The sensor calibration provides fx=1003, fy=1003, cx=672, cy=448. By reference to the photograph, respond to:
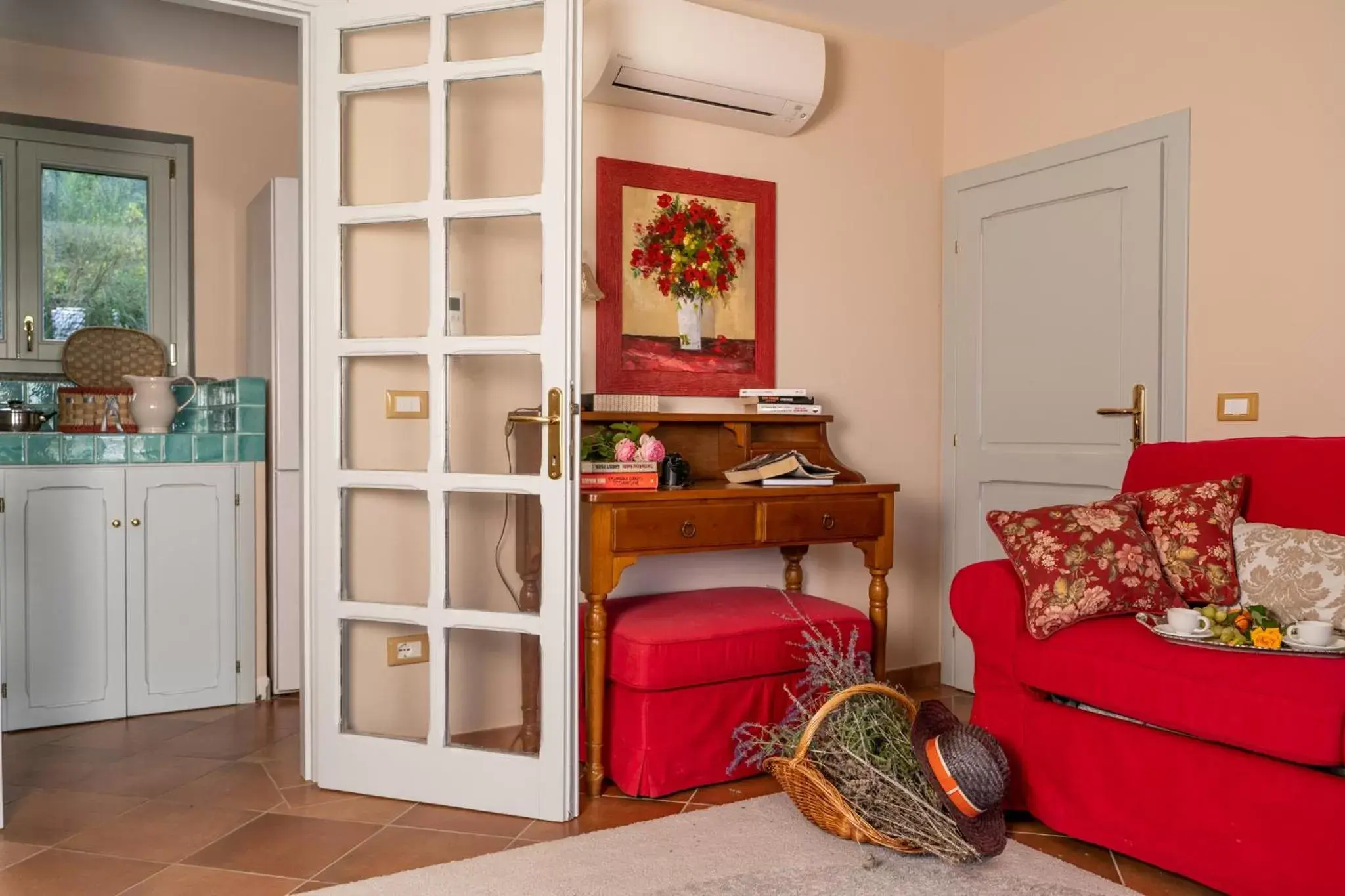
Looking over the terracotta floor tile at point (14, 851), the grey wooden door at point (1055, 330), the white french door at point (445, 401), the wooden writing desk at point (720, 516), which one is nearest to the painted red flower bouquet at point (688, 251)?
the wooden writing desk at point (720, 516)

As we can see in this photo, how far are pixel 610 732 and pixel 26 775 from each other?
1.72m

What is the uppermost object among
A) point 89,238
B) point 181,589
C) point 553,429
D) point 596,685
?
point 89,238

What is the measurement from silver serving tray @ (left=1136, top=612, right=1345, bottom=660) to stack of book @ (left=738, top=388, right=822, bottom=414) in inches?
58.7

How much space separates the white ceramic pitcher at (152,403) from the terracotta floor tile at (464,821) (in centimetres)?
196

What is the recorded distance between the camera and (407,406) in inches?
110

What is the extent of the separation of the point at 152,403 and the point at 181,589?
2.31 feet

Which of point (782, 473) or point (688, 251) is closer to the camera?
point (782, 473)

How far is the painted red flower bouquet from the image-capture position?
3461 millimetres

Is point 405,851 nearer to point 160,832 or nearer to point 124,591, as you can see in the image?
point 160,832

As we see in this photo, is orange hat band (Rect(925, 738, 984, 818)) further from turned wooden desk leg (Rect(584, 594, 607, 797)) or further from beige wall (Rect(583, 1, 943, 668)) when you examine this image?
beige wall (Rect(583, 1, 943, 668))

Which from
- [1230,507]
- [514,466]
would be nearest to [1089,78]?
[1230,507]

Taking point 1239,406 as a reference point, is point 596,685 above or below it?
below

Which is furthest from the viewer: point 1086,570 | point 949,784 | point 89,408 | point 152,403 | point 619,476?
point 89,408

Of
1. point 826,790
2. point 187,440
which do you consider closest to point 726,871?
point 826,790
